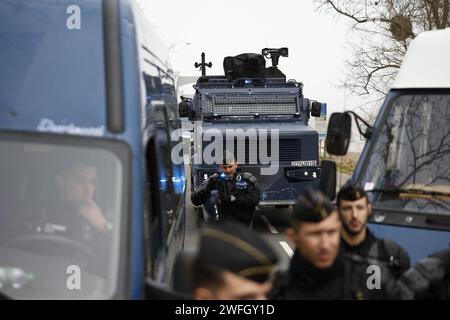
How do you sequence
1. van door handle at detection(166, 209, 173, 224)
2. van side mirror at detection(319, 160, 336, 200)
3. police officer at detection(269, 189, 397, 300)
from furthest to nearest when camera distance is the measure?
van side mirror at detection(319, 160, 336, 200) → van door handle at detection(166, 209, 173, 224) → police officer at detection(269, 189, 397, 300)

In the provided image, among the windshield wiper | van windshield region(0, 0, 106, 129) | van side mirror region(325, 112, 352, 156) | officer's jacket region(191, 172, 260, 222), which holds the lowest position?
officer's jacket region(191, 172, 260, 222)

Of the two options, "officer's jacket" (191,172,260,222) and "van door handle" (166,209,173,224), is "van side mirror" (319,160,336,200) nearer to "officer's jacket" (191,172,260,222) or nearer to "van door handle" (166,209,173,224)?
"van door handle" (166,209,173,224)

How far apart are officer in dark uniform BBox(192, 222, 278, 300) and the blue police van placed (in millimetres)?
738

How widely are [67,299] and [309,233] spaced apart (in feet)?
4.08

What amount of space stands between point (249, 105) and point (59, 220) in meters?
13.1

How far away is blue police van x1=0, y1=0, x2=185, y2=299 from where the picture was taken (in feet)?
13.2

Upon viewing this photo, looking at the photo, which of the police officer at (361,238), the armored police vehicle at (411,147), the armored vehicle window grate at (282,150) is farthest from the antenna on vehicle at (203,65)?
the police officer at (361,238)

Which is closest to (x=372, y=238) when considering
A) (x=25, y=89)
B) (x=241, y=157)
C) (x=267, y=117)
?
(x=25, y=89)

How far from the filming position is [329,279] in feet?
11.9

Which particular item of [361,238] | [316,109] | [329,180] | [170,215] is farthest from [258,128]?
[361,238]

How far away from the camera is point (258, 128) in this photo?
16422mm

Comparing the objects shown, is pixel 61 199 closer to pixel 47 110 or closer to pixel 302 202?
pixel 47 110

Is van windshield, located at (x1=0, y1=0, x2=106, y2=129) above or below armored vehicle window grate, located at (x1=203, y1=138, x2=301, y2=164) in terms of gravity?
above

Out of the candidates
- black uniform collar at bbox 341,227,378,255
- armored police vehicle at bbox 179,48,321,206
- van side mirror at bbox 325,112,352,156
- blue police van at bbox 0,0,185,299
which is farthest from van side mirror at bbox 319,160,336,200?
armored police vehicle at bbox 179,48,321,206
